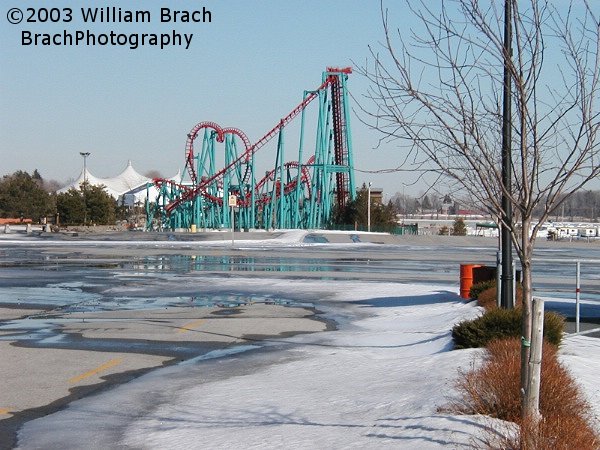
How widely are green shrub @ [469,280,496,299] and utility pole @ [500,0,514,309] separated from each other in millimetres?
3599

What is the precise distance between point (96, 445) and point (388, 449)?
105 inches

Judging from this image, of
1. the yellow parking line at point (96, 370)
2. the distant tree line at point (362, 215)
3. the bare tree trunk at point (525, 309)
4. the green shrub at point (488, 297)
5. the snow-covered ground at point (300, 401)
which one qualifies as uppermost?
the distant tree line at point (362, 215)

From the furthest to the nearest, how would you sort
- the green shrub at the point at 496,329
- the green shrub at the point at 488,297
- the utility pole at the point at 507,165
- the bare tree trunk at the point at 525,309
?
the green shrub at the point at 488,297
the green shrub at the point at 496,329
the utility pole at the point at 507,165
the bare tree trunk at the point at 525,309

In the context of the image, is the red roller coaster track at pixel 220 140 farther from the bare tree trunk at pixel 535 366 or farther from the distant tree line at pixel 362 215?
the bare tree trunk at pixel 535 366

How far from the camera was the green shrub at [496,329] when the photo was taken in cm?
1180

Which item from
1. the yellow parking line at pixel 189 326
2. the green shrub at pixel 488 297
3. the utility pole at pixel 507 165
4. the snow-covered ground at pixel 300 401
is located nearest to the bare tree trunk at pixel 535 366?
the snow-covered ground at pixel 300 401

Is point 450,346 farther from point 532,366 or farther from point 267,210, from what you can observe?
point 267,210

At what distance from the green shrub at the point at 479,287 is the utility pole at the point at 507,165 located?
360 centimetres

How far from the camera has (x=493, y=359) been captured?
9875mm

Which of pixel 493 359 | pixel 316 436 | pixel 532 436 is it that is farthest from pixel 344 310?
pixel 532 436

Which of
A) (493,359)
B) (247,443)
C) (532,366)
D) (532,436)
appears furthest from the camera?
(493,359)

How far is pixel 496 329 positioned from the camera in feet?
39.0

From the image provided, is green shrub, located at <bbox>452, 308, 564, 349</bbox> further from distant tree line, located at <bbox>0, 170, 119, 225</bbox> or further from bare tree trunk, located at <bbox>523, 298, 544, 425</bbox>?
distant tree line, located at <bbox>0, 170, 119, 225</bbox>

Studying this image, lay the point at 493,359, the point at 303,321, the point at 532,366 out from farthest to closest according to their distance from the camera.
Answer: the point at 303,321
the point at 493,359
the point at 532,366
